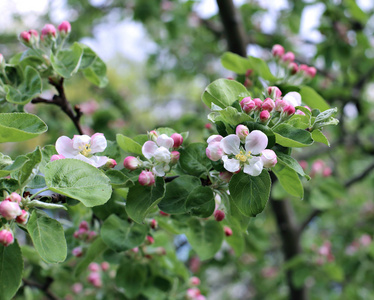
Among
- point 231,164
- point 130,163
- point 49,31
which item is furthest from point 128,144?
point 49,31

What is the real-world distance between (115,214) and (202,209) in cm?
34

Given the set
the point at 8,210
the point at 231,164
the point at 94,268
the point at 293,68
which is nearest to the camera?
the point at 8,210

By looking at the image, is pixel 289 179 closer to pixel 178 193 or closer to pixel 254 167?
pixel 254 167

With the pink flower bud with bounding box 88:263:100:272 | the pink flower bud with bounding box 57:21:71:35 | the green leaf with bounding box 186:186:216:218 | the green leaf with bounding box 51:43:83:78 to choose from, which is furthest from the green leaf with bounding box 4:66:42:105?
the pink flower bud with bounding box 88:263:100:272

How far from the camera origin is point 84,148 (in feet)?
3.02

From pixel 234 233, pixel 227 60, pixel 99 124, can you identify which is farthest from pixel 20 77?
pixel 99 124

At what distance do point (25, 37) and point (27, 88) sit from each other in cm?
16

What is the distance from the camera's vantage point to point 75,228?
1334 millimetres

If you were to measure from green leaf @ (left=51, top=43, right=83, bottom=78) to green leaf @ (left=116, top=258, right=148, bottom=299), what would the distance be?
64 centimetres

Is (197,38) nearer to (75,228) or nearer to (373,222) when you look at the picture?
(373,222)

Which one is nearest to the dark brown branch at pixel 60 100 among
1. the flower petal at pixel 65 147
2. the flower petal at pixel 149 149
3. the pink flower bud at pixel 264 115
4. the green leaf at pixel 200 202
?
the flower petal at pixel 65 147

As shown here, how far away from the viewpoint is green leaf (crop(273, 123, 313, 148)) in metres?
0.80

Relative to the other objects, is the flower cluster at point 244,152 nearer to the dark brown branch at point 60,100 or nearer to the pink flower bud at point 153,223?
the pink flower bud at point 153,223

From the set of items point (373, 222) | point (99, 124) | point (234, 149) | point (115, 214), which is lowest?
point (373, 222)
